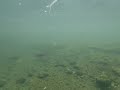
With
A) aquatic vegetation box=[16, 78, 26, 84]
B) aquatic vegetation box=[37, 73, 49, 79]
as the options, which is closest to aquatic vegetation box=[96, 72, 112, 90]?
aquatic vegetation box=[37, 73, 49, 79]

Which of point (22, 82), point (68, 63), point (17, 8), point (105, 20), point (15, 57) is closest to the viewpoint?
point (22, 82)

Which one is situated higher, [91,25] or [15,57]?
[15,57]

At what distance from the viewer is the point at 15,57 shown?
72.0 feet

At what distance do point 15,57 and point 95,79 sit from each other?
1037cm

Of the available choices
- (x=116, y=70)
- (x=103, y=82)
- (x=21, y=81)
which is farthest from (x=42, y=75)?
(x=116, y=70)

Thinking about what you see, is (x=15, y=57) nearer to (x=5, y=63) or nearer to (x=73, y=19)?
(x=5, y=63)

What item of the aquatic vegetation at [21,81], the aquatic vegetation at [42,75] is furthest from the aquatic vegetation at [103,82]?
the aquatic vegetation at [21,81]

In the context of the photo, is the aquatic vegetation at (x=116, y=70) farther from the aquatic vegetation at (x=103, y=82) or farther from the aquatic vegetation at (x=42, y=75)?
the aquatic vegetation at (x=42, y=75)

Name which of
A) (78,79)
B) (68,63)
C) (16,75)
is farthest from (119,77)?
(16,75)

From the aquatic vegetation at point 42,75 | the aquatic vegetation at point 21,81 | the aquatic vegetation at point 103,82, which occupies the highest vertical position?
the aquatic vegetation at point 21,81

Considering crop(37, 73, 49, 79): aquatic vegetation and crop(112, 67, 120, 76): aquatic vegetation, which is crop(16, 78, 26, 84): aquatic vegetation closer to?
crop(37, 73, 49, 79): aquatic vegetation

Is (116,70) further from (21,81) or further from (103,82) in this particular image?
(21,81)

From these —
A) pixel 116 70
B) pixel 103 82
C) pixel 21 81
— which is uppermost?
pixel 21 81

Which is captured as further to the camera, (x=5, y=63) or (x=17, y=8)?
(x=17, y=8)
